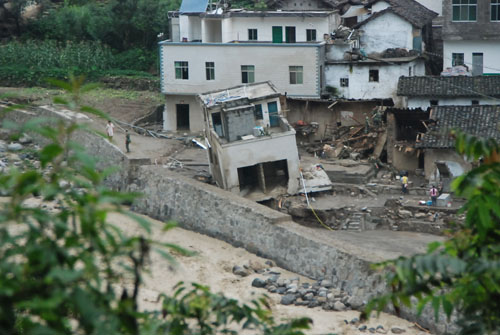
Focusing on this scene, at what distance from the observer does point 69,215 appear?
5836 mm

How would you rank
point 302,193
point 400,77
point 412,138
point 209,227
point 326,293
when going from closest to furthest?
point 326,293
point 209,227
point 302,193
point 412,138
point 400,77

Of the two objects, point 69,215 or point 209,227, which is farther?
point 209,227

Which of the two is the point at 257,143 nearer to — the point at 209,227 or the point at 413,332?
the point at 209,227

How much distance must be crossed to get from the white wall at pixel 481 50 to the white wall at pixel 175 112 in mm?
9809

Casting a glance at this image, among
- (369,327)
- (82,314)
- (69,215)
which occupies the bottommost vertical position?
(369,327)

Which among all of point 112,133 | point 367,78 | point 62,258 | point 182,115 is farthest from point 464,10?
point 62,258

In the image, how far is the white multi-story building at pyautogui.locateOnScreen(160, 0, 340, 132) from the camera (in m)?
36.0

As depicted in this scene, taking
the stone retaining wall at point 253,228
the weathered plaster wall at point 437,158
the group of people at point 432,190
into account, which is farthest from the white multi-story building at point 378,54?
the stone retaining wall at point 253,228

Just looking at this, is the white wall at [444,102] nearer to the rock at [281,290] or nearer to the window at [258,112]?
the window at [258,112]

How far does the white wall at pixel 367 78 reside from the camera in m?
35.9

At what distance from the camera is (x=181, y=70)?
36.9 metres

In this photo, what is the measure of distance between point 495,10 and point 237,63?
9869mm

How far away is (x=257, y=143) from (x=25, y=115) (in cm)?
948

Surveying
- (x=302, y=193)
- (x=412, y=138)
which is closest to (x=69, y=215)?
(x=302, y=193)
